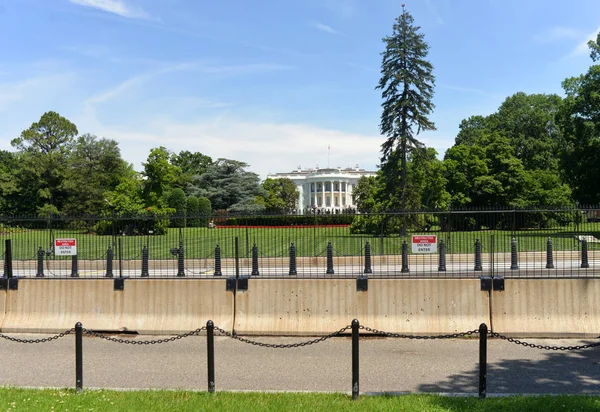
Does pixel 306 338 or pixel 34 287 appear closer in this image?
pixel 306 338

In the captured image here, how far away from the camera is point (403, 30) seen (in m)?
51.2

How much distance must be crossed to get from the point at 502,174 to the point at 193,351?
54.3 meters

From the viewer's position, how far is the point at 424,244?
1247cm

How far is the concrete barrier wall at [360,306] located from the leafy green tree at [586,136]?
3764cm

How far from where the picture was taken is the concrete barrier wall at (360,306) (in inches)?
431

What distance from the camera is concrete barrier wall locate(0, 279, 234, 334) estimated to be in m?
11.5

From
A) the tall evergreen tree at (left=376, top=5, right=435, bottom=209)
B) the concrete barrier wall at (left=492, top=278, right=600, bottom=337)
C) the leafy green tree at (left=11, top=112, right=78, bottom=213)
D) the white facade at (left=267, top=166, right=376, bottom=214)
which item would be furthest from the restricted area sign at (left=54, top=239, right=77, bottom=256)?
the white facade at (left=267, top=166, right=376, bottom=214)

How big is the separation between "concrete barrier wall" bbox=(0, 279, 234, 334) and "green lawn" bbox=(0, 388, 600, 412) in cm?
417

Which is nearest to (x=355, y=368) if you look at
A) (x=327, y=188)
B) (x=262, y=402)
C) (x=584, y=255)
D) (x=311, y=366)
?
(x=262, y=402)

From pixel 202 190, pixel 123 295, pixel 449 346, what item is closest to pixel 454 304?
pixel 449 346

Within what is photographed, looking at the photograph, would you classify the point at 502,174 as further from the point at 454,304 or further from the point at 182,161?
the point at 182,161

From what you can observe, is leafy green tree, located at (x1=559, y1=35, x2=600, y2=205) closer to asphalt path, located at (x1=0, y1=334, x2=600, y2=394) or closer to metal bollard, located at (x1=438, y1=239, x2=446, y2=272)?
metal bollard, located at (x1=438, y1=239, x2=446, y2=272)

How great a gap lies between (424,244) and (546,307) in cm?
284

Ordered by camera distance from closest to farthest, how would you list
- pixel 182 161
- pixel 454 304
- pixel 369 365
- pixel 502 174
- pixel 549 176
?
pixel 369 365 < pixel 454 304 < pixel 549 176 < pixel 502 174 < pixel 182 161
